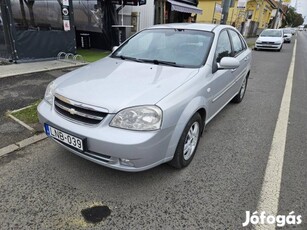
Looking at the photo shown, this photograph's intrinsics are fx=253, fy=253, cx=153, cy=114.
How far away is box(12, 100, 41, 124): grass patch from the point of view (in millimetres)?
4000

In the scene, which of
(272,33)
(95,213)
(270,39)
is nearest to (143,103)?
(95,213)

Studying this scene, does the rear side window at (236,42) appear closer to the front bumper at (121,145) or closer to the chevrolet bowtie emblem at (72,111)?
the front bumper at (121,145)

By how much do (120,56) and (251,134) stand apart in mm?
2382

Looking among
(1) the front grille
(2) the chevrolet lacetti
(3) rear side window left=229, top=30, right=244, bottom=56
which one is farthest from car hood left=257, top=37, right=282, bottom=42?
(1) the front grille

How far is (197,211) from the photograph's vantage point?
7.83 feet

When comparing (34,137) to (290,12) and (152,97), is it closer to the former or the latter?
(152,97)

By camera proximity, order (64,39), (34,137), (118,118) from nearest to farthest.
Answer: (118,118)
(34,137)
(64,39)

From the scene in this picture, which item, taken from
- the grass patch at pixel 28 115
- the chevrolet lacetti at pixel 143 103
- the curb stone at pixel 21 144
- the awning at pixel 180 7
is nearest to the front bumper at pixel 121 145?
the chevrolet lacetti at pixel 143 103

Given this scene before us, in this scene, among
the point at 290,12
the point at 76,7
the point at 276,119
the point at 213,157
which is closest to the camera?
the point at 213,157

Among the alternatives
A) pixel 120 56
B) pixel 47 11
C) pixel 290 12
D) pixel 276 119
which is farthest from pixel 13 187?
pixel 290 12

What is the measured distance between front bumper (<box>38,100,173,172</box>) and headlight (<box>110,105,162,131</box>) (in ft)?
0.15

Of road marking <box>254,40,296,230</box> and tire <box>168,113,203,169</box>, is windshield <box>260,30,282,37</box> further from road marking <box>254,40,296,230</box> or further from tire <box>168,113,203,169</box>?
tire <box>168,113,203,169</box>

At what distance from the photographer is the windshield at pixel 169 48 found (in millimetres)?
3291

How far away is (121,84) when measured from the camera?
267 cm
